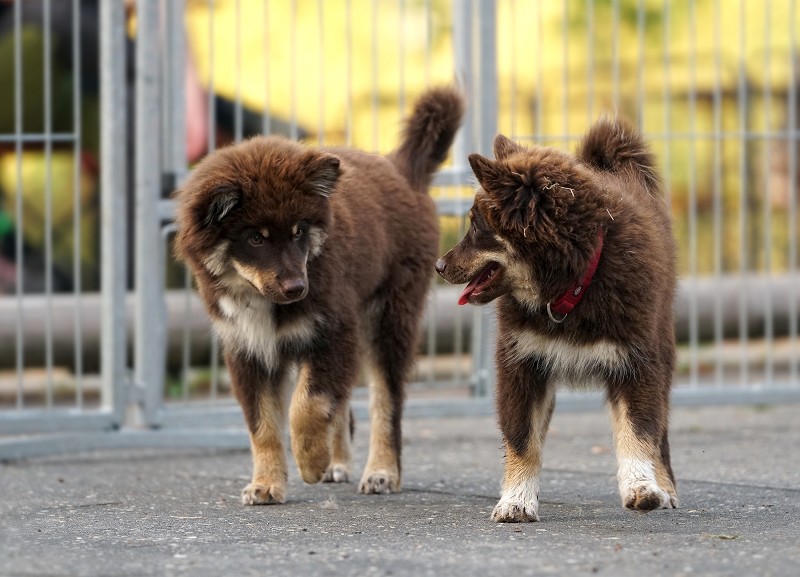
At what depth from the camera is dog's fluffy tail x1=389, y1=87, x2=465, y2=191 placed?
7.23 m

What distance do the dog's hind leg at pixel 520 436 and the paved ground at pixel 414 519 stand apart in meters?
0.09

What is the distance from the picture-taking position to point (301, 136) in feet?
32.1

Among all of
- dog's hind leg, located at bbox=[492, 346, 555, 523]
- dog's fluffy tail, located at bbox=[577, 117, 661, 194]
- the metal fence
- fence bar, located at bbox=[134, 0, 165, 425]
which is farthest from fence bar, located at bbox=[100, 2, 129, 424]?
dog's hind leg, located at bbox=[492, 346, 555, 523]

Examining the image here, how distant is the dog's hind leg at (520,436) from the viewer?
5.57 metres

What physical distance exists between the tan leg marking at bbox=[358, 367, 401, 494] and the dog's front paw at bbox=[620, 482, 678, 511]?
157cm

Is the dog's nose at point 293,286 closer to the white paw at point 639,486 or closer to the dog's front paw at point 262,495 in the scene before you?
the dog's front paw at point 262,495

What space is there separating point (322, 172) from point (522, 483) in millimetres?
1465

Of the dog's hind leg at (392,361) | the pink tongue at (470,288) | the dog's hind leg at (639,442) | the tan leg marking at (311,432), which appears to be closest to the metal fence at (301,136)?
the dog's hind leg at (392,361)

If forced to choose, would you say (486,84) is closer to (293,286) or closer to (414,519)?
(293,286)

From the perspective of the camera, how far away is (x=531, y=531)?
5355 mm

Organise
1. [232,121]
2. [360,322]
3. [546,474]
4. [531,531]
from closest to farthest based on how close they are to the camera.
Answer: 1. [531,531]
2. [360,322]
3. [546,474]
4. [232,121]

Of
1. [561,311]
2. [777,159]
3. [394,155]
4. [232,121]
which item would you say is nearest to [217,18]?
[232,121]

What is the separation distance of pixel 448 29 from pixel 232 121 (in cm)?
183

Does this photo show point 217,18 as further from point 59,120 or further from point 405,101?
point 59,120
